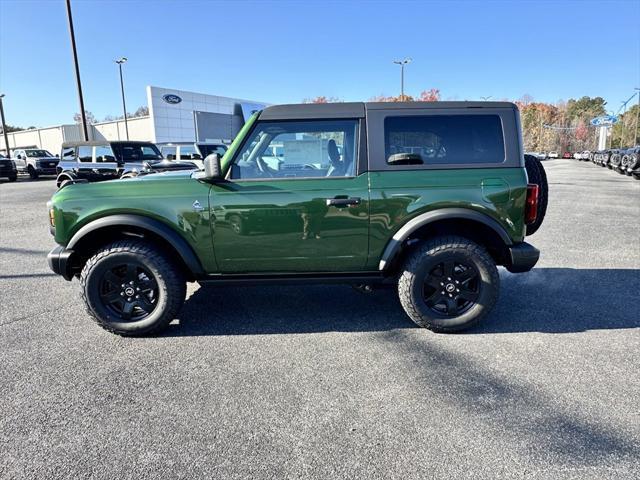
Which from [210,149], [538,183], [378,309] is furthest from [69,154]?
[538,183]

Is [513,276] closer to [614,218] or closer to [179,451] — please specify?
[179,451]

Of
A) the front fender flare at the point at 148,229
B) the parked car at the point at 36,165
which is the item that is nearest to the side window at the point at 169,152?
the front fender flare at the point at 148,229

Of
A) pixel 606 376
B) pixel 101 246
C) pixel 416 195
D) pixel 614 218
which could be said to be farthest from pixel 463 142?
pixel 614 218

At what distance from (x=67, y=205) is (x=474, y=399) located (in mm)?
3473

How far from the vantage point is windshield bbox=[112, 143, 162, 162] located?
14203 mm

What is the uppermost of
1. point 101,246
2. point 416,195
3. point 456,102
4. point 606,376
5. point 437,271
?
point 456,102

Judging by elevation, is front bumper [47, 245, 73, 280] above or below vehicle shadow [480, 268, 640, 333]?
above

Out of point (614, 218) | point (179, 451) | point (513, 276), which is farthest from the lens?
point (614, 218)

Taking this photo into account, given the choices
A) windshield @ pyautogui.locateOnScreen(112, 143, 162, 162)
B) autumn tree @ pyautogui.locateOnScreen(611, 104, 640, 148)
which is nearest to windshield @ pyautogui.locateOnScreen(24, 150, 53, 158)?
windshield @ pyautogui.locateOnScreen(112, 143, 162, 162)

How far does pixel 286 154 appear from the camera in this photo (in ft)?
11.6

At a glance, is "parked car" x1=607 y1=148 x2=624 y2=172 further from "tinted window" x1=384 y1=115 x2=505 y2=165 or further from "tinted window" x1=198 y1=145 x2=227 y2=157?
"tinted window" x1=384 y1=115 x2=505 y2=165

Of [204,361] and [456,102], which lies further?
[456,102]

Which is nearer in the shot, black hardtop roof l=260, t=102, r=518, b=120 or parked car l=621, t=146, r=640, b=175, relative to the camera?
black hardtop roof l=260, t=102, r=518, b=120

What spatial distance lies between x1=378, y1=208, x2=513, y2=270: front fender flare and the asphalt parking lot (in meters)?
0.76
